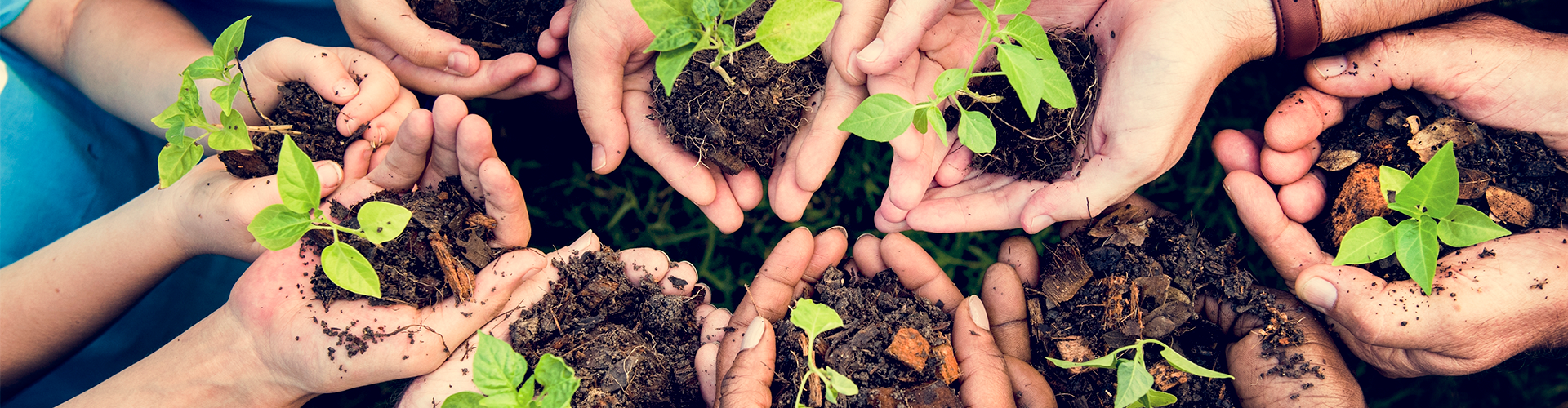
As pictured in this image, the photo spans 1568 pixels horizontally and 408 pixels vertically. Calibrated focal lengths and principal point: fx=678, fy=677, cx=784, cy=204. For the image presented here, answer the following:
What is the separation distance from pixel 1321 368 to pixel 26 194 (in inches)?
165

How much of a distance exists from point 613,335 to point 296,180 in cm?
88

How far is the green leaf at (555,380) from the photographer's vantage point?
1.48 meters

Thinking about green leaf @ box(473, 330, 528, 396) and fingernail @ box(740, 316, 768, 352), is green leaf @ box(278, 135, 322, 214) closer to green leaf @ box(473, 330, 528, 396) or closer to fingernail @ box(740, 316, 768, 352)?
green leaf @ box(473, 330, 528, 396)

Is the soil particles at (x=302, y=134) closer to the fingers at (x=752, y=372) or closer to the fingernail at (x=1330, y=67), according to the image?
the fingers at (x=752, y=372)

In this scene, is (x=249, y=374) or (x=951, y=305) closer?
(x=249, y=374)

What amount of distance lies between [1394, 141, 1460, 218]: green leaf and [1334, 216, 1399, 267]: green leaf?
83 mm

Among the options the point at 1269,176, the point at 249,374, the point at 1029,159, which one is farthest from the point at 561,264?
the point at 1269,176

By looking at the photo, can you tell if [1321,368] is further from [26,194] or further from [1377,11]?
[26,194]

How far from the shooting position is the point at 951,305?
2.17 metres

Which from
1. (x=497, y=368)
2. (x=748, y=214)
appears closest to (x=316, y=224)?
(x=497, y=368)

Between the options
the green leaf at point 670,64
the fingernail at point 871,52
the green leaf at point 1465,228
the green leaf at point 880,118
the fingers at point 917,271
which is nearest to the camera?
the green leaf at point 670,64

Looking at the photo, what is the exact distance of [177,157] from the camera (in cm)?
172

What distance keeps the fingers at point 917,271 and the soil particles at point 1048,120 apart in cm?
39

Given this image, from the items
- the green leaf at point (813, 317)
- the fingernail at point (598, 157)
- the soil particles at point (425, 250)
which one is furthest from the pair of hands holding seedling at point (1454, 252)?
the soil particles at point (425, 250)
